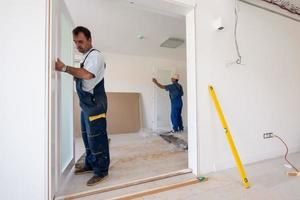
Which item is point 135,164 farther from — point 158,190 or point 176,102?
point 176,102

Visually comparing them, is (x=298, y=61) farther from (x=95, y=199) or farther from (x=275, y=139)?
(x=95, y=199)

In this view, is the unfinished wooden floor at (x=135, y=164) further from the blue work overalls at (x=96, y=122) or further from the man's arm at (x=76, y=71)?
the man's arm at (x=76, y=71)

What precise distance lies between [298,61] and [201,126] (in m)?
2.26

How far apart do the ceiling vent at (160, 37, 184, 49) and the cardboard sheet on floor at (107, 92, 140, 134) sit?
5.31 ft

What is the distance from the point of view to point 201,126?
1.79 meters

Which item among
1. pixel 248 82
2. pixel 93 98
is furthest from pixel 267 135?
pixel 93 98

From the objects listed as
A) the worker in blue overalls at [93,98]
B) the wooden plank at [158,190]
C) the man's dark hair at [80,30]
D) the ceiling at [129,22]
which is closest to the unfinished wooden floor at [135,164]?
the worker in blue overalls at [93,98]

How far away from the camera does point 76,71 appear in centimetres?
140

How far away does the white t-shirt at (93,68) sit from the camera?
4.87ft

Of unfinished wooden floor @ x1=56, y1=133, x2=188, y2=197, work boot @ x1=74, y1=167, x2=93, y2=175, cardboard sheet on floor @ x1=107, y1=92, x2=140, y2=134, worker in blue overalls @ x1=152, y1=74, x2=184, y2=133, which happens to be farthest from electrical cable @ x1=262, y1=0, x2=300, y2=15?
cardboard sheet on floor @ x1=107, y1=92, x2=140, y2=134

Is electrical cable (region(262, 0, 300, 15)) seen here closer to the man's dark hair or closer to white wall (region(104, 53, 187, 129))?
the man's dark hair

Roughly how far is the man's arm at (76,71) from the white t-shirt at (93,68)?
4cm

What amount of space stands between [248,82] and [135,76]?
317 centimetres

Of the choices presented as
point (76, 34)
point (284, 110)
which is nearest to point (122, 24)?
point (76, 34)
